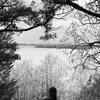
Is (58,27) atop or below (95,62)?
atop

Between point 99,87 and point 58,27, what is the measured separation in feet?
24.9

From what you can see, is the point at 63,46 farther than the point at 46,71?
No

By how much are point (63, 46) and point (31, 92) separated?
132ft

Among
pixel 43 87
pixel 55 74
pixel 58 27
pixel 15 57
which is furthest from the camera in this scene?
pixel 43 87

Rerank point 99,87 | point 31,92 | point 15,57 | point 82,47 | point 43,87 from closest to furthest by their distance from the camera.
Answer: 1. point 82,47
2. point 15,57
3. point 99,87
4. point 43,87
5. point 31,92

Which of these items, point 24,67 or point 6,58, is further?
point 24,67

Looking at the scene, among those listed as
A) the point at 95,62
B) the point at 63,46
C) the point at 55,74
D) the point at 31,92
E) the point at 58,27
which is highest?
the point at 58,27

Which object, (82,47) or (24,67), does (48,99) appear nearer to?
(82,47)

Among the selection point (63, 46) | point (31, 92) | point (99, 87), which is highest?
point (63, 46)

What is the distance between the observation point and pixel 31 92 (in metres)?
53.5

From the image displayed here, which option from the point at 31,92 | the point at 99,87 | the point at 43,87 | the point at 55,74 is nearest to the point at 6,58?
the point at 99,87

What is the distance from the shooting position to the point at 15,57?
14.1 metres

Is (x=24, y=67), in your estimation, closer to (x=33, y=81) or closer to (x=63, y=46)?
(x=33, y=81)

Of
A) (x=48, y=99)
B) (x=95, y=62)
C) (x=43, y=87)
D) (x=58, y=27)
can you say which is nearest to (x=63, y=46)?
(x=95, y=62)
